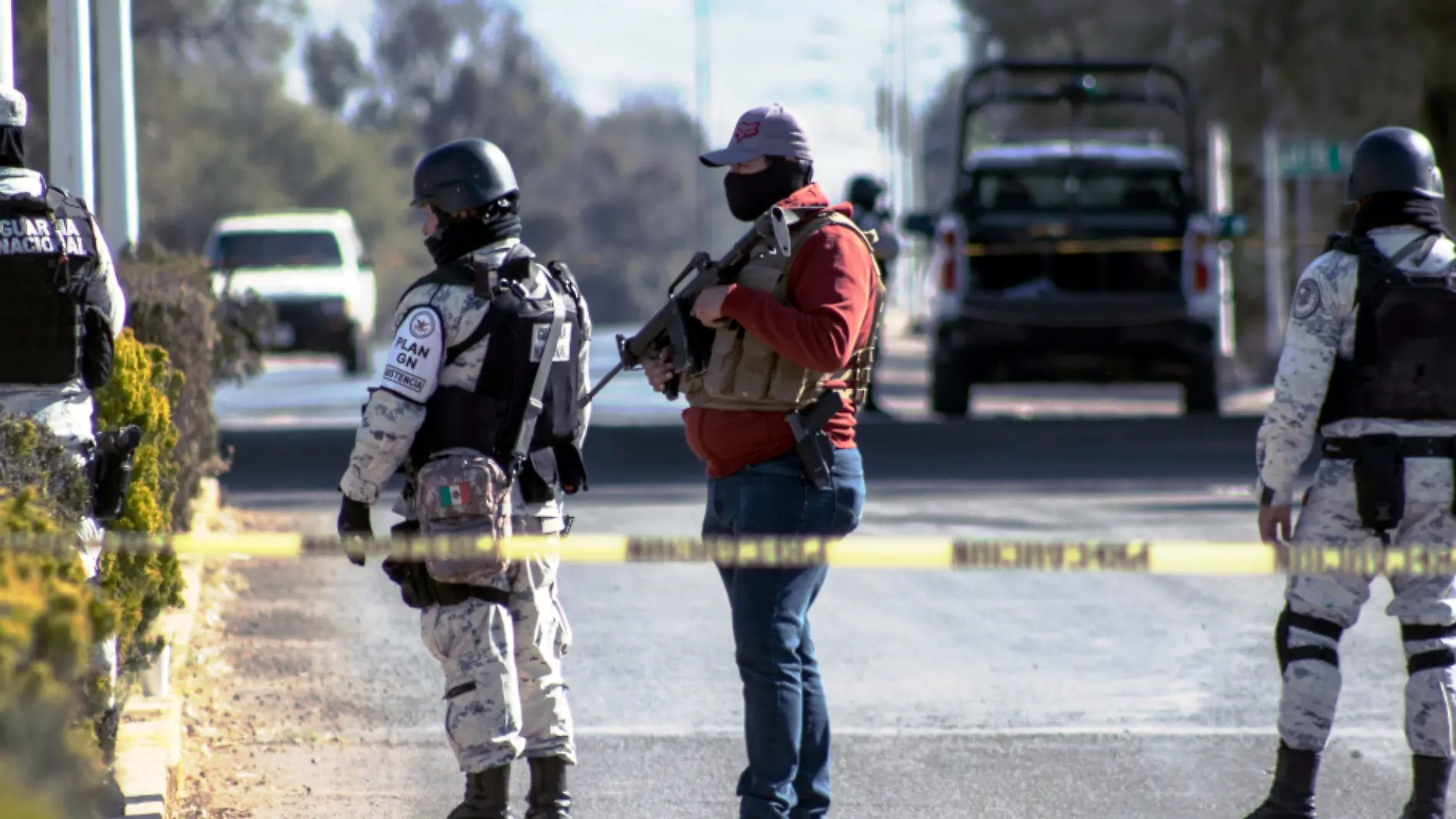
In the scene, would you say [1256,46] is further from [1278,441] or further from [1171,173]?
[1278,441]

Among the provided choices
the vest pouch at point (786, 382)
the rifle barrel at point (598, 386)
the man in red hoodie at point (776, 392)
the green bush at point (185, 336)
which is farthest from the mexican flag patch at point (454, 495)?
the green bush at point (185, 336)

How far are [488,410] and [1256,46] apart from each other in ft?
65.2

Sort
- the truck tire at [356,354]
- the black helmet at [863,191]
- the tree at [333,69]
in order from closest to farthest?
the black helmet at [863,191] < the truck tire at [356,354] < the tree at [333,69]

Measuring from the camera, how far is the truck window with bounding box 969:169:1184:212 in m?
15.8

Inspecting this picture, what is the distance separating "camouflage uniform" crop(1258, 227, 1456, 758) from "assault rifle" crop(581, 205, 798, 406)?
138cm

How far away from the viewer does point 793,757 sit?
5.02 m

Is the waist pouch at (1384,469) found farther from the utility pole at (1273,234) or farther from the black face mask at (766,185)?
the utility pole at (1273,234)

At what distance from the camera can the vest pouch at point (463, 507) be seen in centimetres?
493

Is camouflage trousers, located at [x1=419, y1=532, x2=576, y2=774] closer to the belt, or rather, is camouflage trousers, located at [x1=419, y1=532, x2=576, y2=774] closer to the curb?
the belt

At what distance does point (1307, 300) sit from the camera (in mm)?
5418

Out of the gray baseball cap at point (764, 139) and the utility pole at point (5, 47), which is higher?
the utility pole at point (5, 47)

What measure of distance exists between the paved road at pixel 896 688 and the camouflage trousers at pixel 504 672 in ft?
2.44

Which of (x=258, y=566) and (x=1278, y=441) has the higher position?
(x=1278, y=441)

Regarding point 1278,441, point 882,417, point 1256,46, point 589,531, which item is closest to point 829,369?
point 1278,441
